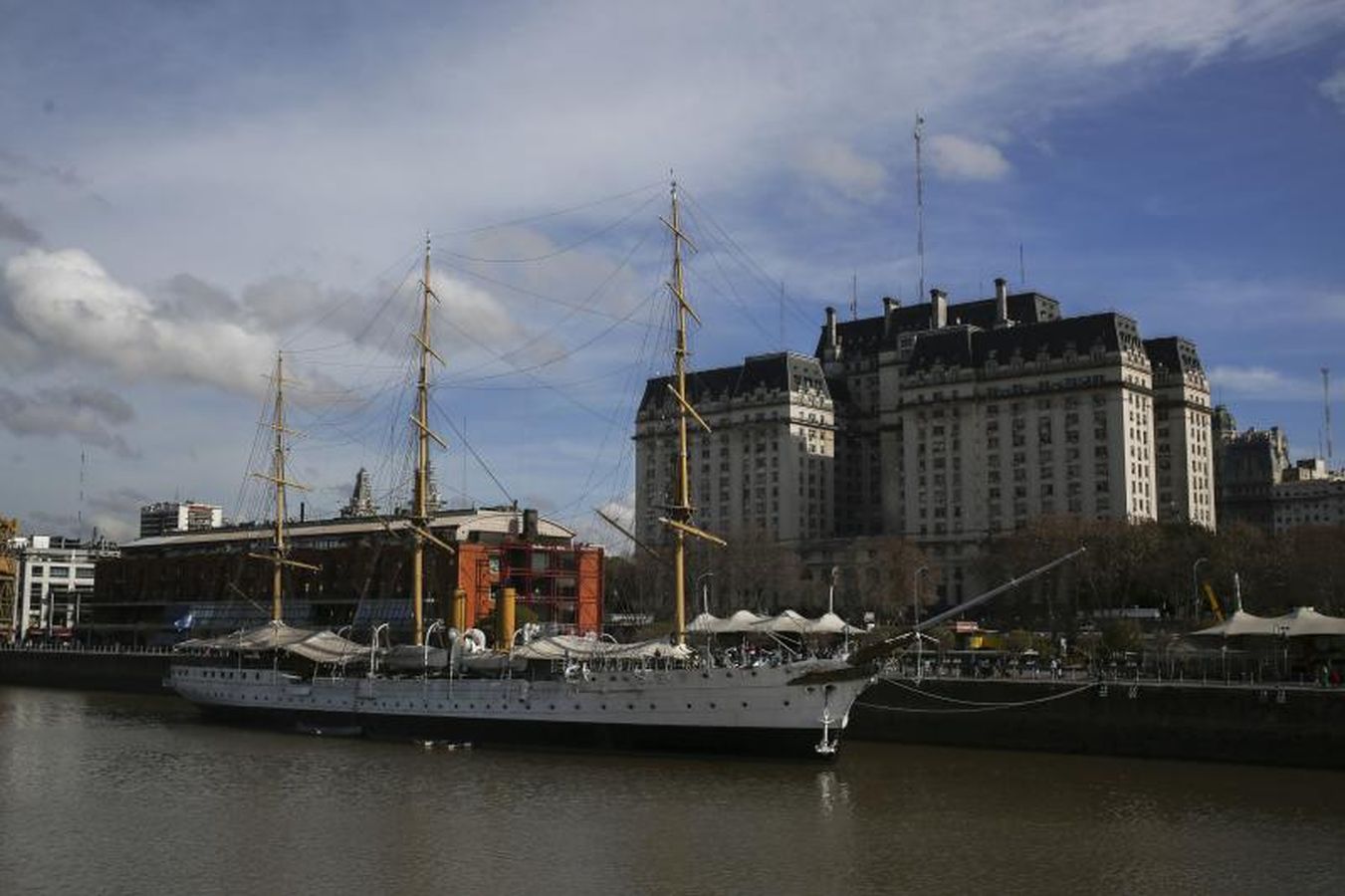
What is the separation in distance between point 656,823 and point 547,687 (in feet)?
80.5

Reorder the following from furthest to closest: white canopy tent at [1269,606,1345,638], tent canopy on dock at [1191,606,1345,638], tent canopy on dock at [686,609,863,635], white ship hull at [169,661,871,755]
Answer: tent canopy on dock at [686,609,863,635]
tent canopy on dock at [1191,606,1345,638]
white canopy tent at [1269,606,1345,638]
white ship hull at [169,661,871,755]

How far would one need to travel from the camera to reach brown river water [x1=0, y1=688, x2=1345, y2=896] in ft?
121

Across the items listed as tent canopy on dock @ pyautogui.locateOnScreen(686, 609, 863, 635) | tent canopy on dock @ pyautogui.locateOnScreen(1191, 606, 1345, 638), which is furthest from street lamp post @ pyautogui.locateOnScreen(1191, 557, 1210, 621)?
tent canopy on dock @ pyautogui.locateOnScreen(1191, 606, 1345, 638)

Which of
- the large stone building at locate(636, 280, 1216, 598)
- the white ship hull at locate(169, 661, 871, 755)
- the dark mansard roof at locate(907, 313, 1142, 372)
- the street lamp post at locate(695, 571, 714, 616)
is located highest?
the dark mansard roof at locate(907, 313, 1142, 372)

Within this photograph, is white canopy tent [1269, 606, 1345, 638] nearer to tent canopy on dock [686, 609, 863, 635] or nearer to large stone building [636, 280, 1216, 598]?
tent canopy on dock [686, 609, 863, 635]

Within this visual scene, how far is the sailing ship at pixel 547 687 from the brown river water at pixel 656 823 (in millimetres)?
1726

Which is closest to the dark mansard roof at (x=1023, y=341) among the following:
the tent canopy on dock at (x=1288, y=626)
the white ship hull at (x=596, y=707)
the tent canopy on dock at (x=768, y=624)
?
the tent canopy on dock at (x=768, y=624)

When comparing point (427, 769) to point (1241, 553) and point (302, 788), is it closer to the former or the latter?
point (302, 788)

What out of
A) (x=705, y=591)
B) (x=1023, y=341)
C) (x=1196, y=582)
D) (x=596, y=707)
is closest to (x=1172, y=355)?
(x=1023, y=341)

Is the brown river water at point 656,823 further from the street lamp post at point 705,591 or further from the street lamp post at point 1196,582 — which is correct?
the street lamp post at point 1196,582

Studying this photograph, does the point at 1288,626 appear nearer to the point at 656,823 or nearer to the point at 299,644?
the point at 656,823

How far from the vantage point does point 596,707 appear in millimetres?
66500

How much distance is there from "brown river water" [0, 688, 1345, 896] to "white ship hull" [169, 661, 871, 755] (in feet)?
4.85

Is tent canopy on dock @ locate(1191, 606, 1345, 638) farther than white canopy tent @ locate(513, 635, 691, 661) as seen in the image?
No
